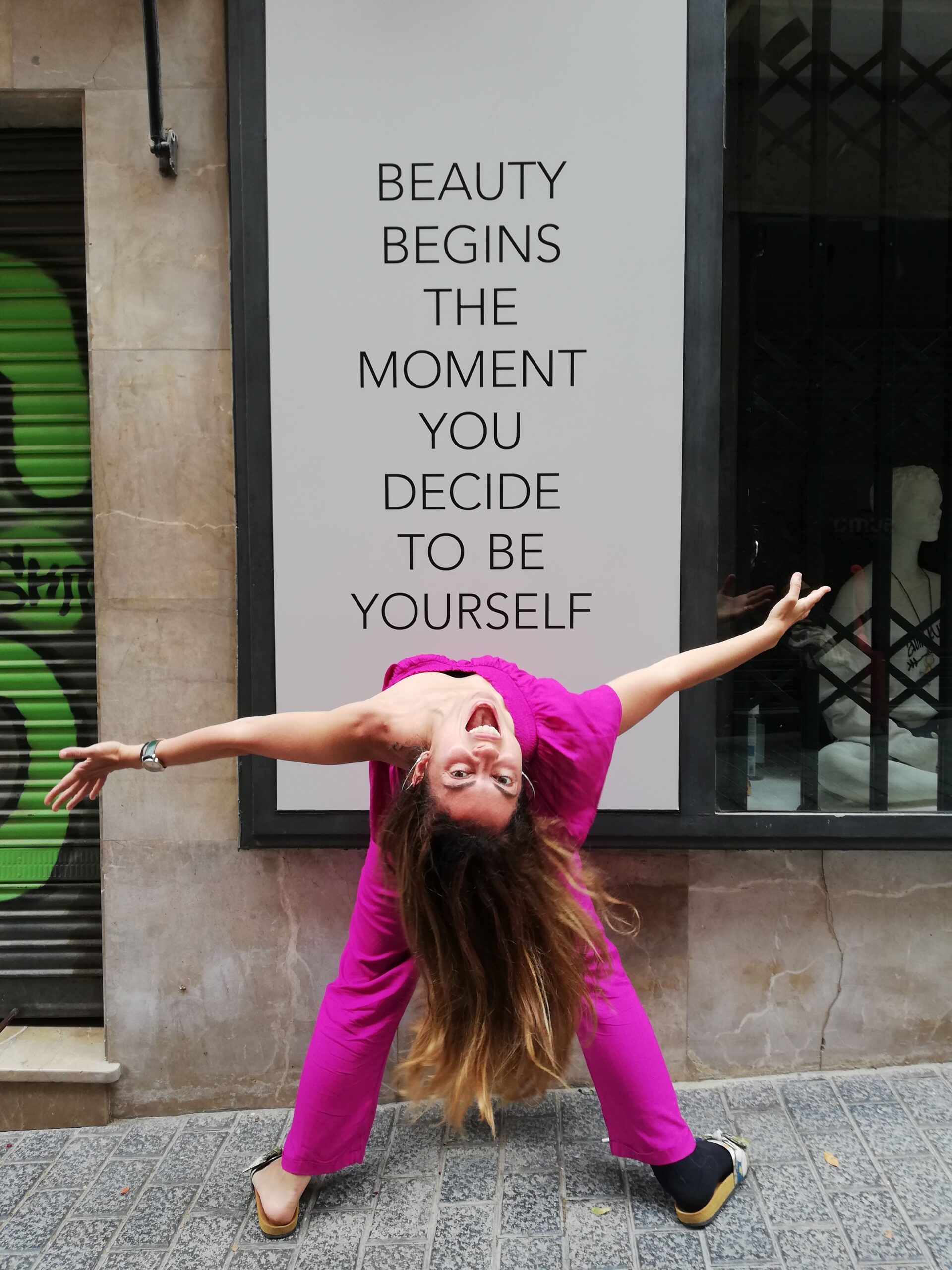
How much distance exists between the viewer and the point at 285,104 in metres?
3.26

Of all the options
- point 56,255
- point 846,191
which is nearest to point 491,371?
point 846,191

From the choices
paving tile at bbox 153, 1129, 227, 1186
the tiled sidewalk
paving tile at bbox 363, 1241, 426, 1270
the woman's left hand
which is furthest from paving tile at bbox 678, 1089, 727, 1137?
the woman's left hand

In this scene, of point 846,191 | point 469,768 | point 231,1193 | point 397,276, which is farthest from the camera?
point 846,191

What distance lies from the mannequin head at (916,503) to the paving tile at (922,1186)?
→ 227 cm

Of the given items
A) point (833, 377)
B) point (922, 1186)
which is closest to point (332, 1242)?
point (922, 1186)

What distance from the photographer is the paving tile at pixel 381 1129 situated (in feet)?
10.9

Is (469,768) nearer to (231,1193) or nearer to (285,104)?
(231,1193)

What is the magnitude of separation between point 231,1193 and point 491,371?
Answer: 2940 millimetres

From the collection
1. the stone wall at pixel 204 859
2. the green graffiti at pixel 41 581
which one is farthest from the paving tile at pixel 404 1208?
the green graffiti at pixel 41 581

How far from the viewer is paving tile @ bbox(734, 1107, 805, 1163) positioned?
3.18 metres

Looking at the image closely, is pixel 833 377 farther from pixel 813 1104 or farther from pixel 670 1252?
pixel 670 1252

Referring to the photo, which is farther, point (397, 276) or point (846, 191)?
point (846, 191)

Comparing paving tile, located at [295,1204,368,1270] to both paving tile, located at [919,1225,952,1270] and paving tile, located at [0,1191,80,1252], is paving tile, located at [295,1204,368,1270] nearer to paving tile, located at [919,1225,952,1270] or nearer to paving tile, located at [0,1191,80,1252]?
paving tile, located at [0,1191,80,1252]

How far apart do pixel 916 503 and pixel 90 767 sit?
10.5 ft
